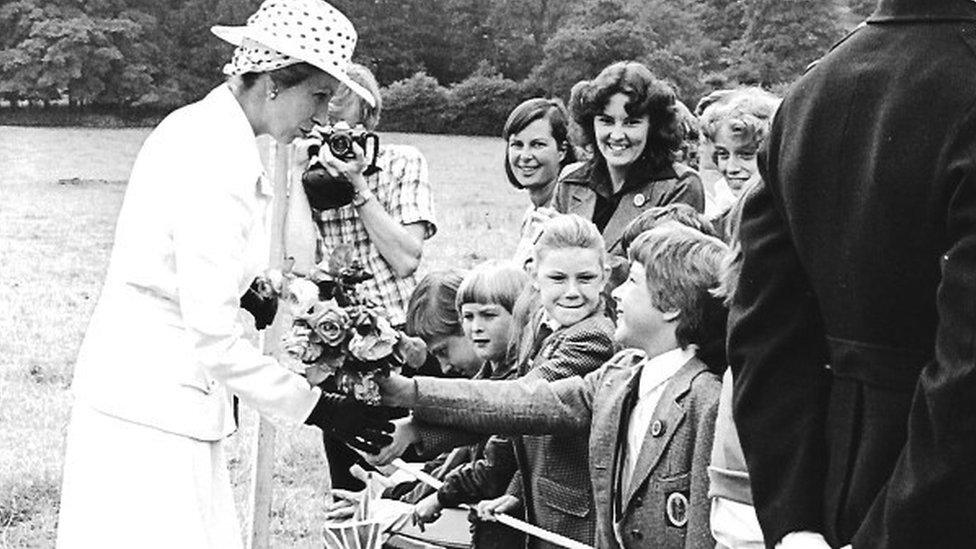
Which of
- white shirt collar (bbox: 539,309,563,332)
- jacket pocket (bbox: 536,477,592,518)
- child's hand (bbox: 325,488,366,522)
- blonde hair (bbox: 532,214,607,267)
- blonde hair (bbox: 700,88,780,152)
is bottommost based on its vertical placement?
child's hand (bbox: 325,488,366,522)

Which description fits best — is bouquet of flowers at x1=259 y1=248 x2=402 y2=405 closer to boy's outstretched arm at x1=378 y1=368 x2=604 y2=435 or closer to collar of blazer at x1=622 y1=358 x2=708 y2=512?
boy's outstretched arm at x1=378 y1=368 x2=604 y2=435

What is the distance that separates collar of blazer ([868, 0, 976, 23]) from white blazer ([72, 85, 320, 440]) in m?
1.93

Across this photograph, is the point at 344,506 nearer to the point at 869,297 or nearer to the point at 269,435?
the point at 269,435

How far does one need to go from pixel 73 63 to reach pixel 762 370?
72.4 feet

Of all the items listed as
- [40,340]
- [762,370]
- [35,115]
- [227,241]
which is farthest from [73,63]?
[762,370]

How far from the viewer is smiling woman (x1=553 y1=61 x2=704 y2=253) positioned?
5047mm

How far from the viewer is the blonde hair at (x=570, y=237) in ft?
13.6

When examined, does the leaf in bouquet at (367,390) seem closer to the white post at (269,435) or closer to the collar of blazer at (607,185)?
the white post at (269,435)

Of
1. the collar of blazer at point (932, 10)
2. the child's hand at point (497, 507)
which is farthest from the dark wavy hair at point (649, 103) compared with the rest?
the collar of blazer at point (932, 10)

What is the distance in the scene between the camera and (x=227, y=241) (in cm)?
364

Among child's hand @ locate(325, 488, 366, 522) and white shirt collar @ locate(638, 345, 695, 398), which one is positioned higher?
white shirt collar @ locate(638, 345, 695, 398)

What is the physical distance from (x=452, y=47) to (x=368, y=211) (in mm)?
13527

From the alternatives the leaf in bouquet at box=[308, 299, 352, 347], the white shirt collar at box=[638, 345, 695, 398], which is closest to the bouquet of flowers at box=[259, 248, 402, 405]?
the leaf in bouquet at box=[308, 299, 352, 347]

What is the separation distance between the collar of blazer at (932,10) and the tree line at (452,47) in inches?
372
